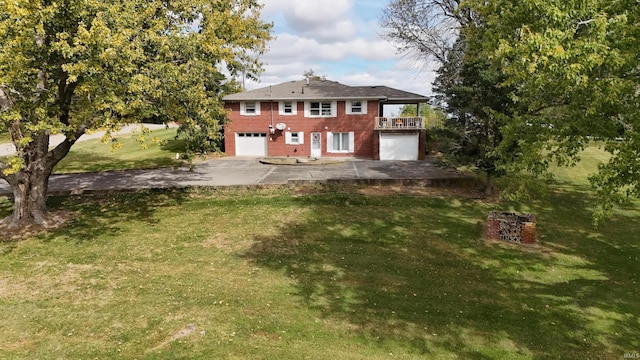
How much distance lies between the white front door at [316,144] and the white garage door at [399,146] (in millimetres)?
5151

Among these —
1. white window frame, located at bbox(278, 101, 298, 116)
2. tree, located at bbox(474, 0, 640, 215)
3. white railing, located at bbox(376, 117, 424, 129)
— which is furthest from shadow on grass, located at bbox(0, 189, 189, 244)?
white railing, located at bbox(376, 117, 424, 129)

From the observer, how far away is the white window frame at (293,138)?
34.4 metres

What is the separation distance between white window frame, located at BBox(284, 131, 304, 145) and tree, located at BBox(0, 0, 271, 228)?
626 inches

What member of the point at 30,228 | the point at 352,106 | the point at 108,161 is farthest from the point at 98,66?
the point at 352,106

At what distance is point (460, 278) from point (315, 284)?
4.43 metres

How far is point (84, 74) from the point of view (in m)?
12.7

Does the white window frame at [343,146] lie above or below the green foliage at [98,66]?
below

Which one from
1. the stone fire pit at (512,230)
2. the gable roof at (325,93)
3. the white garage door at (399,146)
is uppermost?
the gable roof at (325,93)

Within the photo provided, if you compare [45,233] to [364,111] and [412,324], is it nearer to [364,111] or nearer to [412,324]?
[412,324]

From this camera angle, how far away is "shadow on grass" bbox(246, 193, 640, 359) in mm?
9016

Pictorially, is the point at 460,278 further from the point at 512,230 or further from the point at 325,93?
the point at 325,93

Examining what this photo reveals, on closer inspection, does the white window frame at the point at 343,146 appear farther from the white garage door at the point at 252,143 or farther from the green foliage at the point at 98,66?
the green foliage at the point at 98,66

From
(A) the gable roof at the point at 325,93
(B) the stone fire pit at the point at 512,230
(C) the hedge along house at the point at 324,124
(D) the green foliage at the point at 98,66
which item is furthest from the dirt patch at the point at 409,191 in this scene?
(A) the gable roof at the point at 325,93

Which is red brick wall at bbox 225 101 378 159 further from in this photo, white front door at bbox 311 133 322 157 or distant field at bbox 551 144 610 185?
distant field at bbox 551 144 610 185
